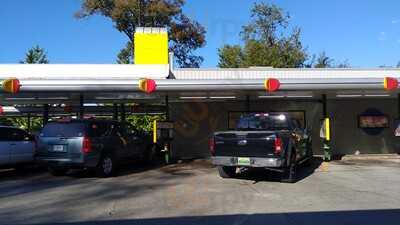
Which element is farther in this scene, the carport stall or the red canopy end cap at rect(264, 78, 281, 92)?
the carport stall

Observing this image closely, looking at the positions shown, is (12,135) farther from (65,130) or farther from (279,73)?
(279,73)

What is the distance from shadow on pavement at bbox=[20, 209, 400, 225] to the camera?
9.35 metres

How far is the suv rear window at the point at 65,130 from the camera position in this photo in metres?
15.8

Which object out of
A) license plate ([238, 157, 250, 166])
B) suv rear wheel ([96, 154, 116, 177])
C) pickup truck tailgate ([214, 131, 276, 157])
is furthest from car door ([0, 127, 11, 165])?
license plate ([238, 157, 250, 166])

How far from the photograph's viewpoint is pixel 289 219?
31.6ft

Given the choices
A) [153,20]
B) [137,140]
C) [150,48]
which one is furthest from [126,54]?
[137,140]

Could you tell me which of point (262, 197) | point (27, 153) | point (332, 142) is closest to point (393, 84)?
point (332, 142)

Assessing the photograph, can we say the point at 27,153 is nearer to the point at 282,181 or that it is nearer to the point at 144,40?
the point at 282,181

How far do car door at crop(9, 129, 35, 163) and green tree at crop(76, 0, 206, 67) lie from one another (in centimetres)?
3264

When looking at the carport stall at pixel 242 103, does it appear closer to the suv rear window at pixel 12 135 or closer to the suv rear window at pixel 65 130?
the suv rear window at pixel 12 135

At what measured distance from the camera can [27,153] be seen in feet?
58.5

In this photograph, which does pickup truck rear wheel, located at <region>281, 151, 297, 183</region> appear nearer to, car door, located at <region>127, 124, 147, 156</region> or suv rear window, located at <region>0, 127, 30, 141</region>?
car door, located at <region>127, 124, 147, 156</region>

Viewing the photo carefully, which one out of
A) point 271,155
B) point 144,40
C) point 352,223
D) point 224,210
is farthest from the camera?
point 144,40

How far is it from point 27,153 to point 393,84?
12.0 m
